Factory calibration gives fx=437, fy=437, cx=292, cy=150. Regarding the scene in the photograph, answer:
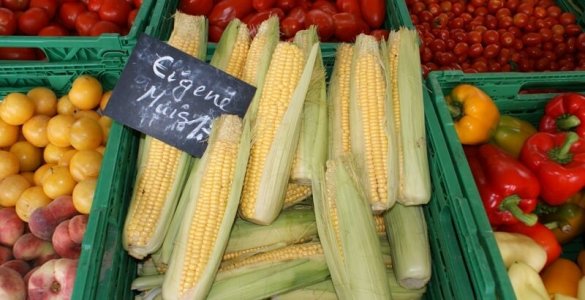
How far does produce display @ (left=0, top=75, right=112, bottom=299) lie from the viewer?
165cm

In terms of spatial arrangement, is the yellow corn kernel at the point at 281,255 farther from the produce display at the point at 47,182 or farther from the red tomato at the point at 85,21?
the red tomato at the point at 85,21

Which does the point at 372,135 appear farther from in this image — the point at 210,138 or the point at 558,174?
the point at 558,174

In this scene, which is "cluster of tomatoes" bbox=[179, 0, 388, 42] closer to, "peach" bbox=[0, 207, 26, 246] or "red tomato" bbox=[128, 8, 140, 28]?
"red tomato" bbox=[128, 8, 140, 28]

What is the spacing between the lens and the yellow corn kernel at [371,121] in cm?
167

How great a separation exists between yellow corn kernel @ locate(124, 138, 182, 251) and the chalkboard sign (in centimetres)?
9

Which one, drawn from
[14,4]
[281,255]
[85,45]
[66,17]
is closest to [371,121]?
[281,255]

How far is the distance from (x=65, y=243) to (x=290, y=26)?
1.62 metres

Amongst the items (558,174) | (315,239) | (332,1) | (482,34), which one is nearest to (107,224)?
(315,239)

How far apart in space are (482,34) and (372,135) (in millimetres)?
1927

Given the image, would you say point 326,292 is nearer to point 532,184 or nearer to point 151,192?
point 151,192

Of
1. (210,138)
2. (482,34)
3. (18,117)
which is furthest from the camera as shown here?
(482,34)

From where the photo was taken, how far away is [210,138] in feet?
5.51

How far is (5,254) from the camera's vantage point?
1.81 m

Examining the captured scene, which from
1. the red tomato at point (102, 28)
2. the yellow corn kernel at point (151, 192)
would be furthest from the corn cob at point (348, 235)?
the red tomato at point (102, 28)
